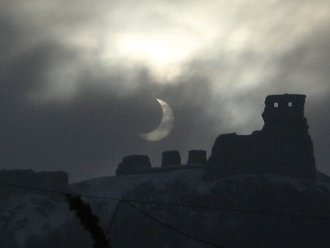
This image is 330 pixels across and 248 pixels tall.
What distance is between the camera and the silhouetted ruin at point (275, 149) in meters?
177

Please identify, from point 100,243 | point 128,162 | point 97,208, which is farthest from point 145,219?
point 100,243

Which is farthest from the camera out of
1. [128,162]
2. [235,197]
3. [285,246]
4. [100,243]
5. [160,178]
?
[128,162]

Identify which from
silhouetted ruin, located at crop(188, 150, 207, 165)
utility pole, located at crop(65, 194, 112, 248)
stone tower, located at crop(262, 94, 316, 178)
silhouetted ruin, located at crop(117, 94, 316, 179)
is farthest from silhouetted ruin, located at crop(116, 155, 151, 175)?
utility pole, located at crop(65, 194, 112, 248)

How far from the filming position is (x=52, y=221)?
180 metres

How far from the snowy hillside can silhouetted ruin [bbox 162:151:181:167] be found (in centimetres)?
888

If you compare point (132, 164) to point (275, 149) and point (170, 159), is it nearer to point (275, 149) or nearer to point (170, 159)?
point (170, 159)

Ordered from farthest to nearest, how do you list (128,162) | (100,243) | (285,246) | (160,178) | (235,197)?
(128,162)
(160,178)
(235,197)
(285,246)
(100,243)

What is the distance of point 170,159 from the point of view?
196 m

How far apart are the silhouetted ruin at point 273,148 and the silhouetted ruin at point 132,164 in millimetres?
21104

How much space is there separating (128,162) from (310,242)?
51374 mm

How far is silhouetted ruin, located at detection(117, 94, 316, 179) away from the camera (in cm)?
17662

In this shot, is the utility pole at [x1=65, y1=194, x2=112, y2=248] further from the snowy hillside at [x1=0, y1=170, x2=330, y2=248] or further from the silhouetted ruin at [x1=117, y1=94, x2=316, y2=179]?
the silhouetted ruin at [x1=117, y1=94, x2=316, y2=179]

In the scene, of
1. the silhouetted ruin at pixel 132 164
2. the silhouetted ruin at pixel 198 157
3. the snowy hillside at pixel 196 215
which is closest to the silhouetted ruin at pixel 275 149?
the snowy hillside at pixel 196 215

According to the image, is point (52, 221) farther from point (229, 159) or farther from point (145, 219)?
point (229, 159)
